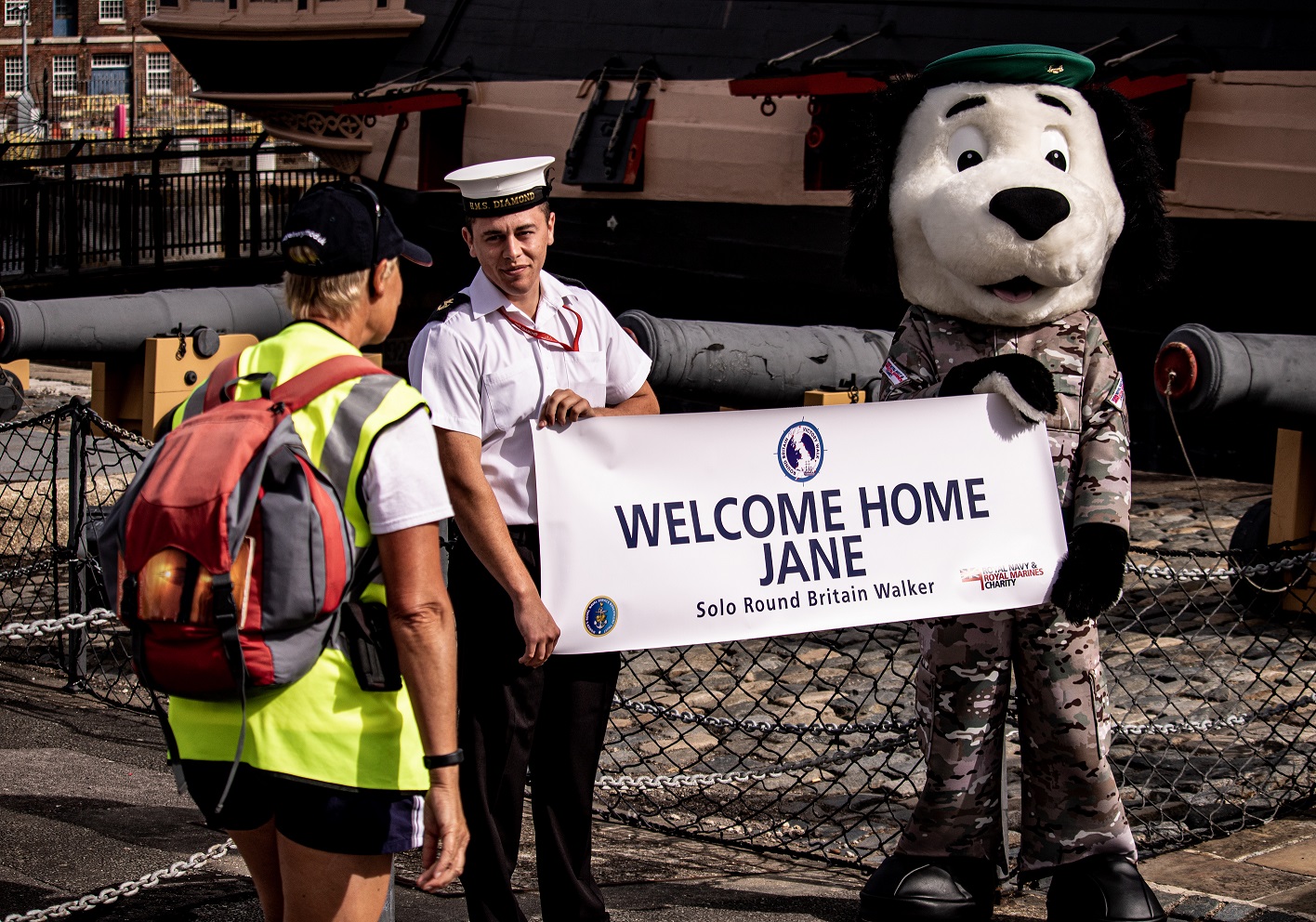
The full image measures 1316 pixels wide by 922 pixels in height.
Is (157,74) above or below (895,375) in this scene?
above

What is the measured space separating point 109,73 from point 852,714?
5301 centimetres

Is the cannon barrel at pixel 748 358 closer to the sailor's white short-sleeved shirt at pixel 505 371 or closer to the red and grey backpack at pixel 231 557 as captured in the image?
the sailor's white short-sleeved shirt at pixel 505 371

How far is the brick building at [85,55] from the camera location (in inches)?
2051

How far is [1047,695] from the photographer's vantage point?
3.68 metres

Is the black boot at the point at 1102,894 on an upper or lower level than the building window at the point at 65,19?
lower

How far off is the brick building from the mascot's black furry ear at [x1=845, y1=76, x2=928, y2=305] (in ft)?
165

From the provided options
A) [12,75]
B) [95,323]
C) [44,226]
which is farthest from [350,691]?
[12,75]

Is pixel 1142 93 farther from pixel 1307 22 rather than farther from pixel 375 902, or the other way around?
pixel 375 902

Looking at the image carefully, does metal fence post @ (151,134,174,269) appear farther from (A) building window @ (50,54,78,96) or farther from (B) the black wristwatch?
(A) building window @ (50,54,78,96)

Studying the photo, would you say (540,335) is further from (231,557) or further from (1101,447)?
(1101,447)

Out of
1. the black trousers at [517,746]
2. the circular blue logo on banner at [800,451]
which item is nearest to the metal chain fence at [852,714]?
the circular blue logo on banner at [800,451]

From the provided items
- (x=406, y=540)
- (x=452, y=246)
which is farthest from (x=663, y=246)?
(x=406, y=540)

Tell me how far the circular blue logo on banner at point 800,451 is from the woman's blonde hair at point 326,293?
1.45m

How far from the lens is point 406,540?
2.37m
